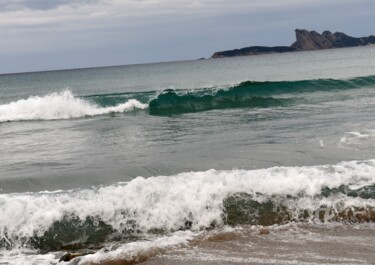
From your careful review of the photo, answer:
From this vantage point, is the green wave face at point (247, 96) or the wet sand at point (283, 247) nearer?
the wet sand at point (283, 247)

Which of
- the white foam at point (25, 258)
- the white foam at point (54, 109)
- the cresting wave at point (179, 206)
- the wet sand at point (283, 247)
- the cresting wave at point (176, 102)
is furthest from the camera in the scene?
the white foam at point (54, 109)

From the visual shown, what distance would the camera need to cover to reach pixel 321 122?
51.6 feet

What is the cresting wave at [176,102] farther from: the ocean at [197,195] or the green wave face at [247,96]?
the ocean at [197,195]

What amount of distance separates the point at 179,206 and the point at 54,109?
756 inches

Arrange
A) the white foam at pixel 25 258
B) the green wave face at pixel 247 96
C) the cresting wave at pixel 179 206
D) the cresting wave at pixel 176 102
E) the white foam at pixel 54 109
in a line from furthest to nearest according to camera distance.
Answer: the white foam at pixel 54 109
the cresting wave at pixel 176 102
the green wave face at pixel 247 96
the cresting wave at pixel 179 206
the white foam at pixel 25 258

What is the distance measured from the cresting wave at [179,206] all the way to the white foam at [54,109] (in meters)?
17.3

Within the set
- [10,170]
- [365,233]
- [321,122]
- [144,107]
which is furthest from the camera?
[144,107]

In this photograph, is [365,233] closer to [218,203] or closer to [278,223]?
[278,223]

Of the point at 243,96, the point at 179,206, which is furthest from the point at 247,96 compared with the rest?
the point at 179,206

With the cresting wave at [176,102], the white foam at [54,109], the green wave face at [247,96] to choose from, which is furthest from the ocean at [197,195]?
the white foam at [54,109]

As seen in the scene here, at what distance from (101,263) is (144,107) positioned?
67.8 ft

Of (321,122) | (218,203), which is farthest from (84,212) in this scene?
(321,122)

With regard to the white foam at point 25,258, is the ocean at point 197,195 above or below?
above

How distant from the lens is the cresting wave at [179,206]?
7.07 m
